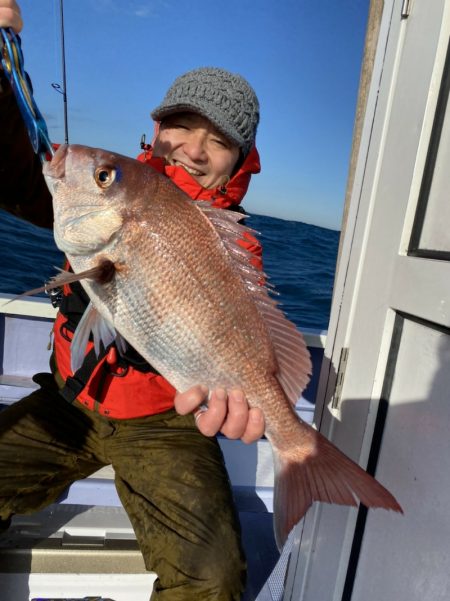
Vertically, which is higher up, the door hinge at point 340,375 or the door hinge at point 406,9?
the door hinge at point 406,9

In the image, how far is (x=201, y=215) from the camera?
1.61 metres

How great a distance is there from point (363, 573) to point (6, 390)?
2337 mm

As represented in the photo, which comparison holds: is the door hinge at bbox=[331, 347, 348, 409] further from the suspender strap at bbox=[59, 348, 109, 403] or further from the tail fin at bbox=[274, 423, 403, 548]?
the suspender strap at bbox=[59, 348, 109, 403]

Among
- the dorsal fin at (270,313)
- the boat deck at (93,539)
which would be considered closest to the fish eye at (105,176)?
the dorsal fin at (270,313)

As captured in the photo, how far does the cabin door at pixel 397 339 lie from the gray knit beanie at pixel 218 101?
2.13ft

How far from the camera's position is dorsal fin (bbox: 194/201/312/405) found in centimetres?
163

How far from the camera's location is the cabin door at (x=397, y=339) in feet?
4.79

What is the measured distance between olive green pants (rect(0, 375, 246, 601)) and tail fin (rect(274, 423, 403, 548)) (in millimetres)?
505

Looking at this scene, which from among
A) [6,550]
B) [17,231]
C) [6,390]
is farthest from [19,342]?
[17,231]

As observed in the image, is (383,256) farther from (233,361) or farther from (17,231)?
(17,231)

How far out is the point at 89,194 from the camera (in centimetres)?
154

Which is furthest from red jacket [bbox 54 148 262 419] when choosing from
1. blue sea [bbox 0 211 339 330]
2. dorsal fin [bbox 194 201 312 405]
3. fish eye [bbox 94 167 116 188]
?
blue sea [bbox 0 211 339 330]

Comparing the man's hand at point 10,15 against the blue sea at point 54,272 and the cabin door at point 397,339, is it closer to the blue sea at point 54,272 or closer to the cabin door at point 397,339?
the cabin door at point 397,339

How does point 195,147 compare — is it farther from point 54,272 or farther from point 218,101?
point 54,272
